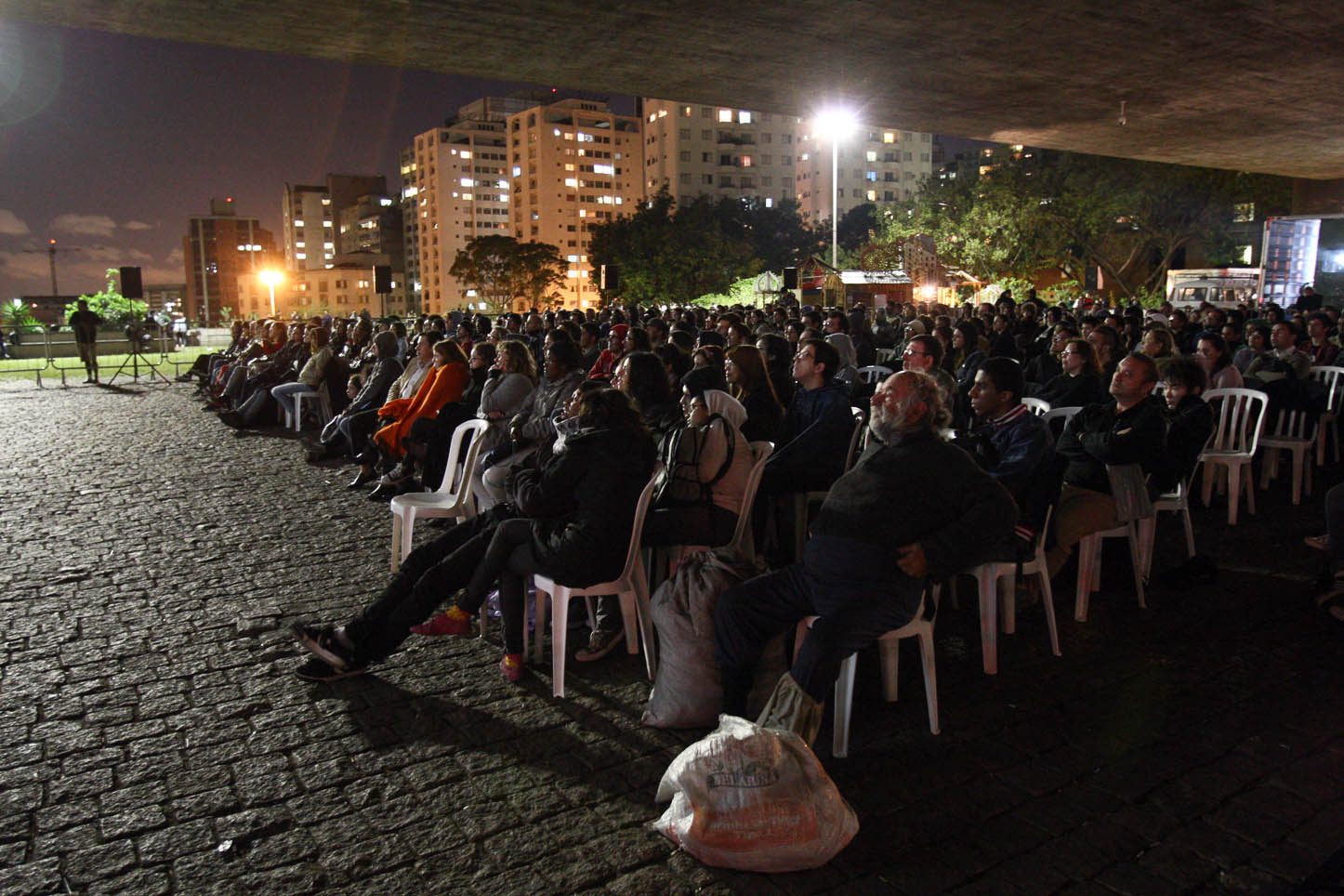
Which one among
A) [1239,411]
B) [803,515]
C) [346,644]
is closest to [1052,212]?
[1239,411]

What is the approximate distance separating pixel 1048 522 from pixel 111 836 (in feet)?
12.9

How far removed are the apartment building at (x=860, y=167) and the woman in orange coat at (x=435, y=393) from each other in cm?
10705

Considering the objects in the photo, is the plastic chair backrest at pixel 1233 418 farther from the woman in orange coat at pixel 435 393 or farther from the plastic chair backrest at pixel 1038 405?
the woman in orange coat at pixel 435 393

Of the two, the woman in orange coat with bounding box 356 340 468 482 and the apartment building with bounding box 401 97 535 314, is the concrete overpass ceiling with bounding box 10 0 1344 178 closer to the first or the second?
the woman in orange coat with bounding box 356 340 468 482

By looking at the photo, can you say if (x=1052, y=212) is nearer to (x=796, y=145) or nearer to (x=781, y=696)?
(x=781, y=696)

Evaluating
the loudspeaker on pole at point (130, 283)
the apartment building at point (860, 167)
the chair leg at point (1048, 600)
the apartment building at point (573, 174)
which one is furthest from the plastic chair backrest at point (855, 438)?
the apartment building at point (573, 174)

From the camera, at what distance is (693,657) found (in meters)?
3.29

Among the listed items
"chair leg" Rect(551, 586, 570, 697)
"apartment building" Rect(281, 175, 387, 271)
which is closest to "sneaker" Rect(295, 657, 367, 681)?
"chair leg" Rect(551, 586, 570, 697)

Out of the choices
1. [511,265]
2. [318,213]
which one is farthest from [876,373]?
[318,213]

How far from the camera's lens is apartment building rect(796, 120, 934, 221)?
112000 mm

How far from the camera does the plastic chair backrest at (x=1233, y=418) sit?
20.0 ft

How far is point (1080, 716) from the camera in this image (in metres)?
3.39

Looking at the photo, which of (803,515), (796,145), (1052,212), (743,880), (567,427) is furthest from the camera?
(796,145)

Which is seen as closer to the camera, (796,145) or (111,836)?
(111,836)
